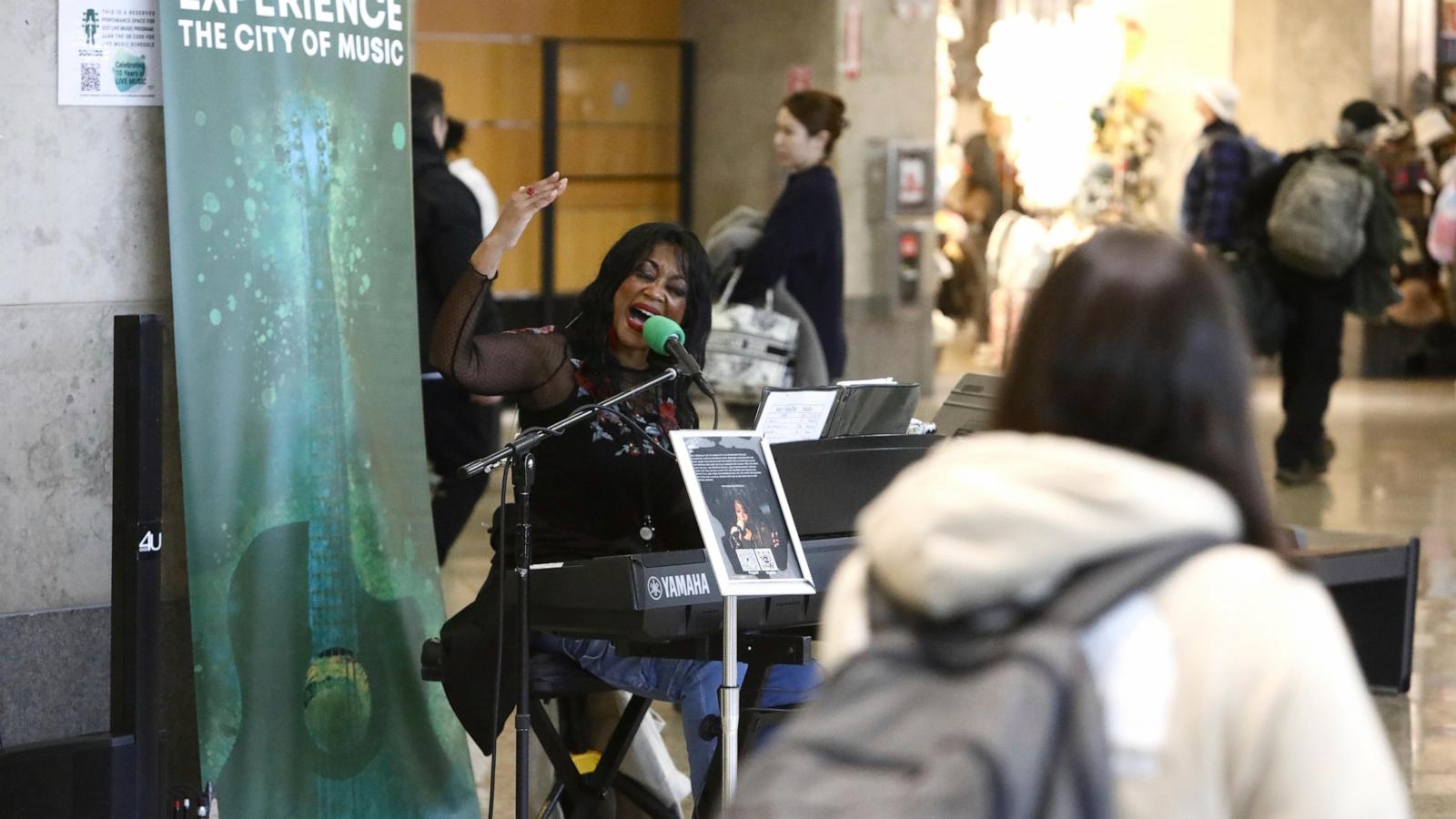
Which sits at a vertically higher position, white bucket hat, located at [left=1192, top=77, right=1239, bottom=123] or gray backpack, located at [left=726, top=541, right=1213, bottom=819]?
white bucket hat, located at [left=1192, top=77, right=1239, bottom=123]

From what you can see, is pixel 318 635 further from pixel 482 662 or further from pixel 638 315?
pixel 638 315

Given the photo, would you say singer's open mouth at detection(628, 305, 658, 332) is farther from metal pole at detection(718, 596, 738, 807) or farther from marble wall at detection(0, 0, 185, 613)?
marble wall at detection(0, 0, 185, 613)

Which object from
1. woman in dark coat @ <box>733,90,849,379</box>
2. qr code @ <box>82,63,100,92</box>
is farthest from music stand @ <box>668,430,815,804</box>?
woman in dark coat @ <box>733,90,849,379</box>

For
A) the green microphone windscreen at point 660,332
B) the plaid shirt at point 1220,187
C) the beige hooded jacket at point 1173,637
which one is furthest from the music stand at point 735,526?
the plaid shirt at point 1220,187

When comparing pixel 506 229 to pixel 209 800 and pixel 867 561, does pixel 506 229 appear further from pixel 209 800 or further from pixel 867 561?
pixel 867 561

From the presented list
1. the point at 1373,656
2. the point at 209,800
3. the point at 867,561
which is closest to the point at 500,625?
the point at 209,800

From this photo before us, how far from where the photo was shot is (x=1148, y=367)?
5.20 feet

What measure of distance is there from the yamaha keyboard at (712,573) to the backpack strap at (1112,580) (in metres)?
1.83

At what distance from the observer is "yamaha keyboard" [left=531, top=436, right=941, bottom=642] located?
332cm

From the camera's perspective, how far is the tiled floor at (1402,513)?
5004 mm

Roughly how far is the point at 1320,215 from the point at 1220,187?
0.66 meters

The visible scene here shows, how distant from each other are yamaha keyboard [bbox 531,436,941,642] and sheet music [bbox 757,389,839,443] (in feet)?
0.25

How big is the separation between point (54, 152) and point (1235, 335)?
105 inches

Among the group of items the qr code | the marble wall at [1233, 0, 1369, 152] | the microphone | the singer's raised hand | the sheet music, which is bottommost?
the sheet music
